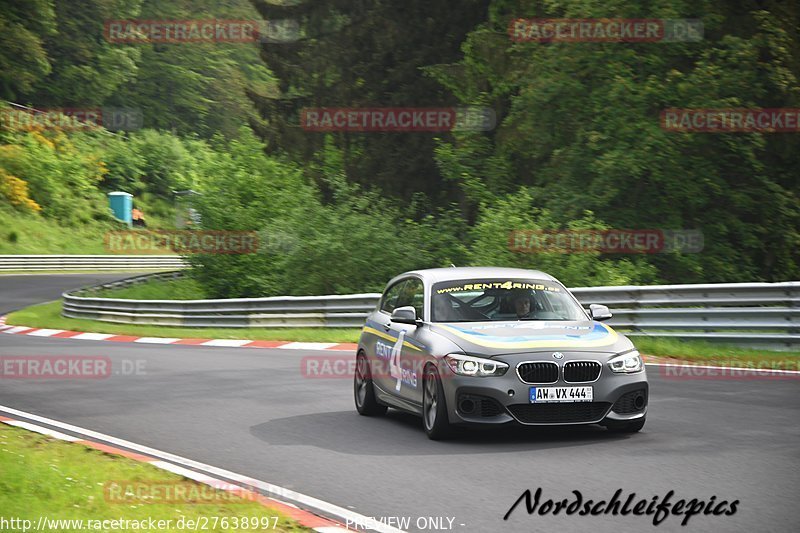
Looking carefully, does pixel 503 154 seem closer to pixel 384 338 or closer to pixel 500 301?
pixel 384 338

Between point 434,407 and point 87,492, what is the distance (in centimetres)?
341

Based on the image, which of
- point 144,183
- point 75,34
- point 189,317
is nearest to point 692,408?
point 189,317

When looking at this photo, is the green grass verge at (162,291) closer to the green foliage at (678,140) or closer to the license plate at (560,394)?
the green foliage at (678,140)

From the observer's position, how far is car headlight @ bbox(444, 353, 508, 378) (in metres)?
10.2

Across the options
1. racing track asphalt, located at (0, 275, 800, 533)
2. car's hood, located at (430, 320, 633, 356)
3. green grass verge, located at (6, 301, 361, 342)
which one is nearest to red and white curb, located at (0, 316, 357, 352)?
green grass verge, located at (6, 301, 361, 342)

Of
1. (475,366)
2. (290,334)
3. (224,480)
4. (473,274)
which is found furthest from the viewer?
(290,334)

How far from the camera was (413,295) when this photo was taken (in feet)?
40.0

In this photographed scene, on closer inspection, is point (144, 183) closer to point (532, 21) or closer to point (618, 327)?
point (532, 21)

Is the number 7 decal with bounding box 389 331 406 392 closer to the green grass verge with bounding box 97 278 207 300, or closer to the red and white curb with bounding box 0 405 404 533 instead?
the red and white curb with bounding box 0 405 404 533

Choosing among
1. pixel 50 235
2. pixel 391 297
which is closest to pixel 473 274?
pixel 391 297

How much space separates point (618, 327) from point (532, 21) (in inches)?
700

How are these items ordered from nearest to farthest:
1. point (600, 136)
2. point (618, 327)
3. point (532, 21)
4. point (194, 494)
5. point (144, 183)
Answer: point (194, 494) → point (618, 327) → point (600, 136) → point (532, 21) → point (144, 183)

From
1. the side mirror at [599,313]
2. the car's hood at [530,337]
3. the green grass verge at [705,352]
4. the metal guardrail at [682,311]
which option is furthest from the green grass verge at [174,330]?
the car's hood at [530,337]

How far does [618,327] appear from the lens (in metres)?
19.8
